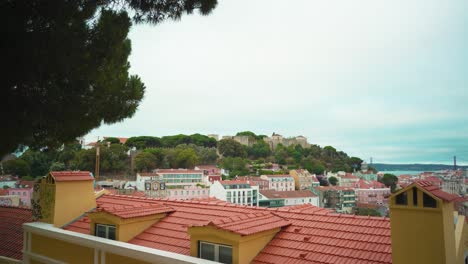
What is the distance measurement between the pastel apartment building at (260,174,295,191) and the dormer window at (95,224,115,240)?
284ft

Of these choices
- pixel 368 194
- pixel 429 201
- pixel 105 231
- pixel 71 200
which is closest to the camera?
pixel 429 201

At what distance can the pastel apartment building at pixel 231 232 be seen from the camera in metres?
4.30

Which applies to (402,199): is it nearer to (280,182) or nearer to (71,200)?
(71,200)

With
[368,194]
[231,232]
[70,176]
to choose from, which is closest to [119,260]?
[231,232]

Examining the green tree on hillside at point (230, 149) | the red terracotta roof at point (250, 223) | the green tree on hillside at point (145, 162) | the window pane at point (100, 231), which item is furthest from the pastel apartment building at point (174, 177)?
the red terracotta roof at point (250, 223)

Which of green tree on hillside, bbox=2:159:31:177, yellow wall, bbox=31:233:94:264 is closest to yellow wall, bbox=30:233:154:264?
yellow wall, bbox=31:233:94:264

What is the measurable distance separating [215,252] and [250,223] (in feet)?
2.40

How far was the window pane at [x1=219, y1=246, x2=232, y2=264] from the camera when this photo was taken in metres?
5.57

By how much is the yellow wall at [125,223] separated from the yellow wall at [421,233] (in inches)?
193

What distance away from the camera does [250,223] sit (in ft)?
19.1

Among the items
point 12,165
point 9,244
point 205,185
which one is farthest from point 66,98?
point 205,185

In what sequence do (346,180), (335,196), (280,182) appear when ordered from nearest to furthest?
(335,196) < (280,182) < (346,180)

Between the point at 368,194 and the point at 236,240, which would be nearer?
the point at 236,240

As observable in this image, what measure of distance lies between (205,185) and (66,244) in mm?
75994
